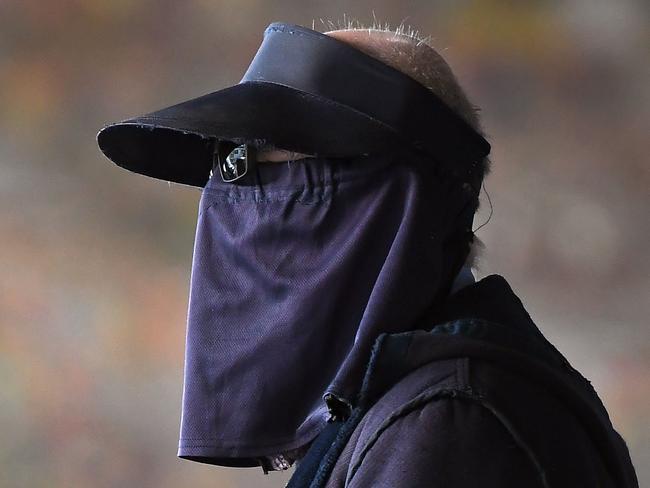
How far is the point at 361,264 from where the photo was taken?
921 millimetres

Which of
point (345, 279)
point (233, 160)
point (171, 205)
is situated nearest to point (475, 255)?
point (345, 279)

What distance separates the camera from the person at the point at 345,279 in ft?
2.59

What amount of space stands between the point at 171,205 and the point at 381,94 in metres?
1.71

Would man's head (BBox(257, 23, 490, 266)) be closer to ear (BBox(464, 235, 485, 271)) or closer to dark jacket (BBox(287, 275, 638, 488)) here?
ear (BBox(464, 235, 485, 271))

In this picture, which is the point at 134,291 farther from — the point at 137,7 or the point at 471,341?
the point at 471,341

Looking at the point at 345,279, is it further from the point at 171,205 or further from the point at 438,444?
the point at 171,205

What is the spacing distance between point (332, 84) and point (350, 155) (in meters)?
0.08

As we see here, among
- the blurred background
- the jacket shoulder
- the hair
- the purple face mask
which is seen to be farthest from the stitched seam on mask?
the blurred background

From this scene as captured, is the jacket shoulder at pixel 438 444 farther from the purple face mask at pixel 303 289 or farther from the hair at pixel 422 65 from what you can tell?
the hair at pixel 422 65

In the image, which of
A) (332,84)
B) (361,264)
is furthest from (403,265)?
(332,84)

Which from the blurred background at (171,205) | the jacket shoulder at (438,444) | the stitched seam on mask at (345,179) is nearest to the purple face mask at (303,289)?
the stitched seam on mask at (345,179)

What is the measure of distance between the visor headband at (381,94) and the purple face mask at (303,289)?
3 centimetres

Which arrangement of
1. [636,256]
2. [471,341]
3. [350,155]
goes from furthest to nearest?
1. [636,256]
2. [350,155]
3. [471,341]

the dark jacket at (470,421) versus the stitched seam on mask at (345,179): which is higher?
the stitched seam on mask at (345,179)
